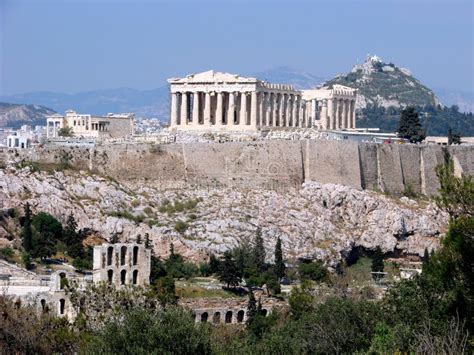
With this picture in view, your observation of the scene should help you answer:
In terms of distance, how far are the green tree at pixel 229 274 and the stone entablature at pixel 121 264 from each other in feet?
34.0

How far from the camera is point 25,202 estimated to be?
2746 inches

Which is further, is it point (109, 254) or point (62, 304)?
point (109, 254)

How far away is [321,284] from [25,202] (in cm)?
1354

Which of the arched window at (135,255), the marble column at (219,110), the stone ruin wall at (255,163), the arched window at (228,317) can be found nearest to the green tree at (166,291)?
the arched window at (135,255)

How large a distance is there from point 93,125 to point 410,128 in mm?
20378

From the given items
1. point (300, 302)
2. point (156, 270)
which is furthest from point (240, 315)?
point (156, 270)

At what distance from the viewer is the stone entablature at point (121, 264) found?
53750mm

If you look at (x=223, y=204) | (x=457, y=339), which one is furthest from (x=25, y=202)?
(x=457, y=339)

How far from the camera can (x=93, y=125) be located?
9069cm

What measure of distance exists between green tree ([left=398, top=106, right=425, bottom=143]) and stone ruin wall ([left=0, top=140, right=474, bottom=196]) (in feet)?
16.5

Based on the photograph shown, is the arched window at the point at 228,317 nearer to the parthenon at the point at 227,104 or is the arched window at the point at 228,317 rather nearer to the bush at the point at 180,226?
the bush at the point at 180,226

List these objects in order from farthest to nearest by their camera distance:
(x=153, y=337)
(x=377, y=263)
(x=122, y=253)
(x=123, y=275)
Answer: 1. (x=377, y=263)
2. (x=123, y=275)
3. (x=122, y=253)
4. (x=153, y=337)

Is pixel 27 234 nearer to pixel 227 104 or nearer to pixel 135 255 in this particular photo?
pixel 135 255

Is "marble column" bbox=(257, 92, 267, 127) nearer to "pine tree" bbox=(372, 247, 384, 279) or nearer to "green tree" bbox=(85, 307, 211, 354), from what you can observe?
"pine tree" bbox=(372, 247, 384, 279)
